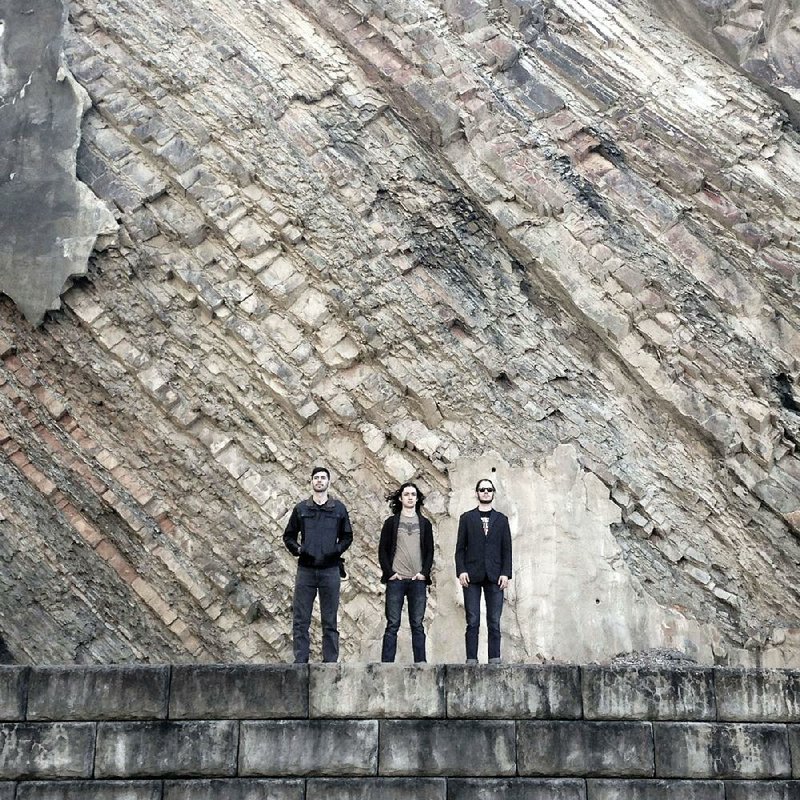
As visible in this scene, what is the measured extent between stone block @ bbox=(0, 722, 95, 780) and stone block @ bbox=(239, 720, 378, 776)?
3.33 ft

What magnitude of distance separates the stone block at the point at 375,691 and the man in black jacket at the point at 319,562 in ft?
1.54

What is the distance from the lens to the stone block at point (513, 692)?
7844mm

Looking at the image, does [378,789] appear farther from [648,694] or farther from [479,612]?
[648,694]

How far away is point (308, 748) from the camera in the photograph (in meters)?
7.71

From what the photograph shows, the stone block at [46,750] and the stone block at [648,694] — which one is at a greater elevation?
the stone block at [648,694]

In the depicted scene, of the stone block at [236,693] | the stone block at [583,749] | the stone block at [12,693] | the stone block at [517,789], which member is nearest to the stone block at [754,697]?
the stone block at [583,749]

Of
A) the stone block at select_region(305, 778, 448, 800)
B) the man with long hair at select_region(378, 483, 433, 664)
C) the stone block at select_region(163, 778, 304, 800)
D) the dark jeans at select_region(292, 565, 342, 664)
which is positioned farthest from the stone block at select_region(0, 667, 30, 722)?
the man with long hair at select_region(378, 483, 433, 664)

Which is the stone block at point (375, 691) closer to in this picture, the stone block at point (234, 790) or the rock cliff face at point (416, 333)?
the stone block at point (234, 790)

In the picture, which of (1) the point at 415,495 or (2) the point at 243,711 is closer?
(2) the point at 243,711

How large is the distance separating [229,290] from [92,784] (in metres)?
5.48

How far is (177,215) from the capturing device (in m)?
12.0

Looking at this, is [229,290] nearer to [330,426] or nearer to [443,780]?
[330,426]

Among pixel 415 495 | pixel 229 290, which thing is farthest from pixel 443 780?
pixel 229 290

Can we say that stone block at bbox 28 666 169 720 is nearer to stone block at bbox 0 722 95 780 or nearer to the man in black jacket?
stone block at bbox 0 722 95 780
